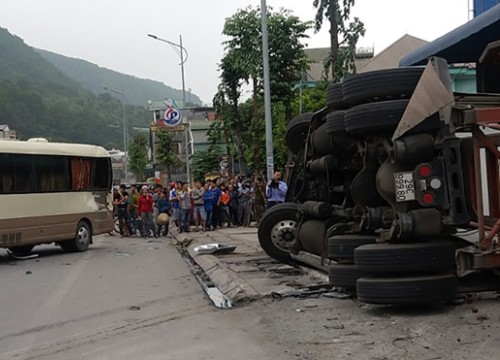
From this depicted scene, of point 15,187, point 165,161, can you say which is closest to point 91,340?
point 15,187

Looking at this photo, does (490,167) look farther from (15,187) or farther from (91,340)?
(15,187)

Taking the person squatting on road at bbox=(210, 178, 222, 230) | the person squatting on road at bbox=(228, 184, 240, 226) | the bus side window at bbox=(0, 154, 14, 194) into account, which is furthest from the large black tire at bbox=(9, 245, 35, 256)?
the person squatting on road at bbox=(228, 184, 240, 226)

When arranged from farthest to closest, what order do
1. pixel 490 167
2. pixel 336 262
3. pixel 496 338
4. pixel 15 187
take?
pixel 15 187 < pixel 336 262 < pixel 490 167 < pixel 496 338

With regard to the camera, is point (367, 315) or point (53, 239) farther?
point (53, 239)

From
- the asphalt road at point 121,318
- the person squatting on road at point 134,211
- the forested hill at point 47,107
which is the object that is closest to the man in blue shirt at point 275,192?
the asphalt road at point 121,318

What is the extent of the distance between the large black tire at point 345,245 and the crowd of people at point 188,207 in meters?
12.9

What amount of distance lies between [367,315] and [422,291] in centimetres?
68

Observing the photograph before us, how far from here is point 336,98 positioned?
8500 millimetres

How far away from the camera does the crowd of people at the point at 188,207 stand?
72.5ft

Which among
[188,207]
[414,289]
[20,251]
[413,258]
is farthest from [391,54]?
[414,289]

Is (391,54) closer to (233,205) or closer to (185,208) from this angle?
(233,205)

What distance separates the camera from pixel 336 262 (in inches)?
340

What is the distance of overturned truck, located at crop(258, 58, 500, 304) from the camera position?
271 inches

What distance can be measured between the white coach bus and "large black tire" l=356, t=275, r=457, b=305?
10551mm
